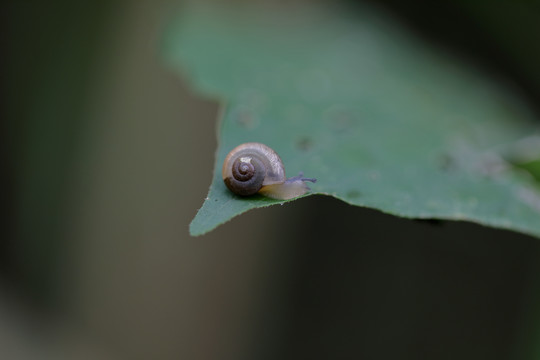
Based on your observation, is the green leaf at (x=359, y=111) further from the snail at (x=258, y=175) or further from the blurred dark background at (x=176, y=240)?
the blurred dark background at (x=176, y=240)

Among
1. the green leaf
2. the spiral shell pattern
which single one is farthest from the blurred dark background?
the spiral shell pattern

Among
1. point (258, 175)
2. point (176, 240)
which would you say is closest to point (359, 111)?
point (258, 175)

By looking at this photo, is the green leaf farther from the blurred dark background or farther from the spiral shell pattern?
the blurred dark background

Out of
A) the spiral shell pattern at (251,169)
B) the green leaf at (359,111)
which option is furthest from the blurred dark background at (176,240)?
the spiral shell pattern at (251,169)

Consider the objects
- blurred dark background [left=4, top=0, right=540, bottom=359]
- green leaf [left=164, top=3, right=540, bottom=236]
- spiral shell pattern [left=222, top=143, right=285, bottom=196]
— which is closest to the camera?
spiral shell pattern [left=222, top=143, right=285, bottom=196]

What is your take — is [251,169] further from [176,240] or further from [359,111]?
[176,240]

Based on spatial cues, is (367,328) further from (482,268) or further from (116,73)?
(116,73)
